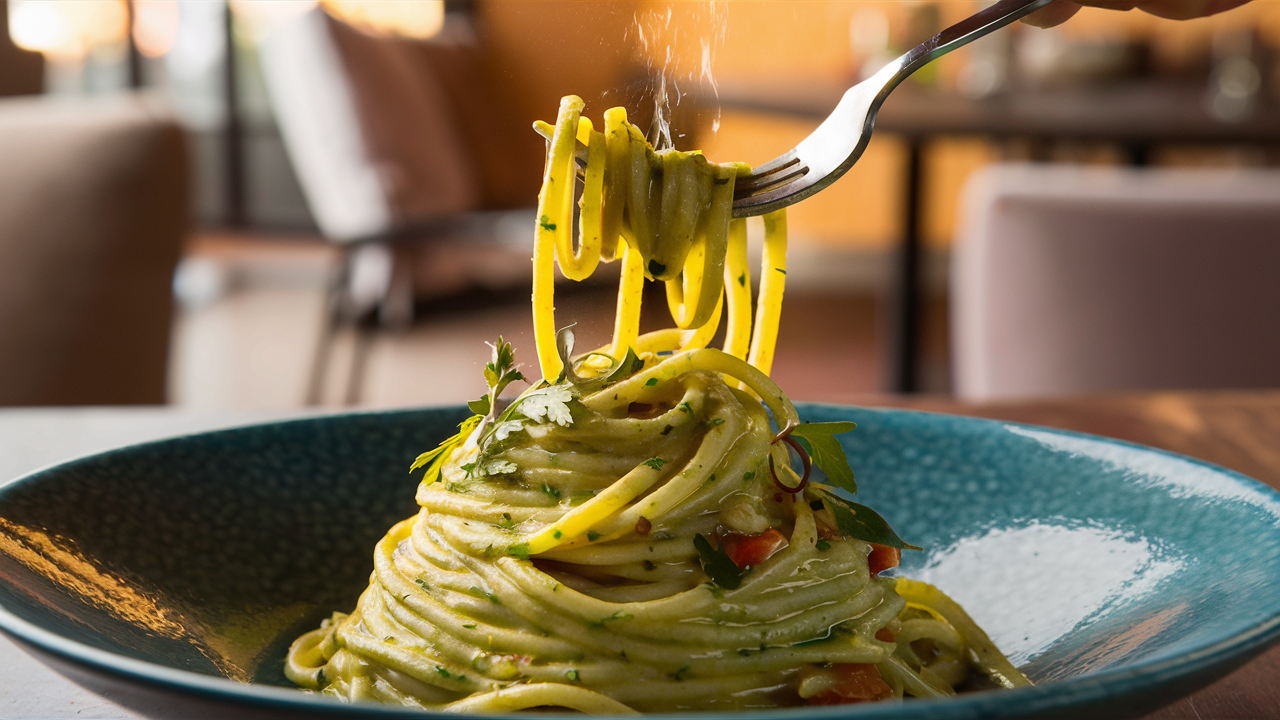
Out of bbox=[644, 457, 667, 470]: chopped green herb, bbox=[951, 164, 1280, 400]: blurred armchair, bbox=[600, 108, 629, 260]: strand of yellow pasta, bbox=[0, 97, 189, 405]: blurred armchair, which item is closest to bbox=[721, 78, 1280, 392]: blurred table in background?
bbox=[951, 164, 1280, 400]: blurred armchair

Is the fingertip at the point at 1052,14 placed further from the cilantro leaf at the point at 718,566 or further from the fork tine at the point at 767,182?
the cilantro leaf at the point at 718,566

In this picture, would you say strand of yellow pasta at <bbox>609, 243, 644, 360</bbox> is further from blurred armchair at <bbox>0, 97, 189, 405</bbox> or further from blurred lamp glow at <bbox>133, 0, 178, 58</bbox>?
blurred lamp glow at <bbox>133, 0, 178, 58</bbox>

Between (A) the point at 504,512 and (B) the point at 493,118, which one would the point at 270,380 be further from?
(A) the point at 504,512

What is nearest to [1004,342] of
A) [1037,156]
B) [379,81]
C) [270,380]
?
[379,81]

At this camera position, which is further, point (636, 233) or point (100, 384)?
point (100, 384)

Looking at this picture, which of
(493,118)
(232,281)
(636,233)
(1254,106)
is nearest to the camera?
(636,233)
